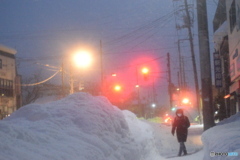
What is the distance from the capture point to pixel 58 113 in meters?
8.09

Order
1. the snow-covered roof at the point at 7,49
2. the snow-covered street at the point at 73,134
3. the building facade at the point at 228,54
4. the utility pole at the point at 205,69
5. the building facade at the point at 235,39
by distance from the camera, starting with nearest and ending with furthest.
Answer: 1. the snow-covered street at the point at 73,134
2. the utility pole at the point at 205,69
3. the building facade at the point at 235,39
4. the building facade at the point at 228,54
5. the snow-covered roof at the point at 7,49

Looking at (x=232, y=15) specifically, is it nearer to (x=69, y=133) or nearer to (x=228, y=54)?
(x=228, y=54)

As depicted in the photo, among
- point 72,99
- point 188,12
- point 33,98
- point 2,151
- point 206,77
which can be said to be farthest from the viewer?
point 33,98

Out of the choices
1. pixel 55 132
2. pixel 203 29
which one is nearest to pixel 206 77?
pixel 203 29

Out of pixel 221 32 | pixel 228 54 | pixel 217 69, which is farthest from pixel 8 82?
pixel 217 69

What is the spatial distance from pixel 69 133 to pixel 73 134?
3.7 inches

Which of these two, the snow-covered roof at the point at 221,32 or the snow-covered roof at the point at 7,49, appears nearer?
the snow-covered roof at the point at 221,32

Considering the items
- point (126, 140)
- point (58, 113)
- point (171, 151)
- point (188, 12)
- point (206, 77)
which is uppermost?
point (188, 12)

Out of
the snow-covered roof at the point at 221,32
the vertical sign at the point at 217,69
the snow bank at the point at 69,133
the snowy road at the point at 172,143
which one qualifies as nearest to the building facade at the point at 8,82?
the snow-covered roof at the point at 221,32

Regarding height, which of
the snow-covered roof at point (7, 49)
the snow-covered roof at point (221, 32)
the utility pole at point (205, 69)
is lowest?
the utility pole at point (205, 69)

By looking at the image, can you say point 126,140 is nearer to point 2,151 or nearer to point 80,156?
point 80,156

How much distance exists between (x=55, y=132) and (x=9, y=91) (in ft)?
117

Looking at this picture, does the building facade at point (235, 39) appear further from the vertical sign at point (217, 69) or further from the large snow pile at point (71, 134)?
the large snow pile at point (71, 134)

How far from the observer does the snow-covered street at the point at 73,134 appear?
5.28m
